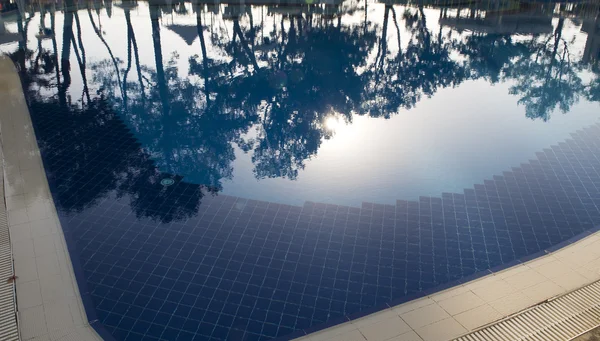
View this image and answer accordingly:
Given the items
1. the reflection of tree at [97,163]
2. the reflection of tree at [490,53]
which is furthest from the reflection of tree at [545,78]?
the reflection of tree at [97,163]

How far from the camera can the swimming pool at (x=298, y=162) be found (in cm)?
1080

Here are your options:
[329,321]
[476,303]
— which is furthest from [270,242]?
[476,303]

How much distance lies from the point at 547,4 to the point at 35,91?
3737 centimetres

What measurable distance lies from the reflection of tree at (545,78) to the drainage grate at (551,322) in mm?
12255

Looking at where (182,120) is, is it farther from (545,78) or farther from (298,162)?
→ (545,78)

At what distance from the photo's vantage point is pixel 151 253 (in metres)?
11.7

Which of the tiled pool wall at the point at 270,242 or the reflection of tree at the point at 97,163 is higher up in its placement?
the reflection of tree at the point at 97,163

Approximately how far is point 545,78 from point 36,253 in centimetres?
2403

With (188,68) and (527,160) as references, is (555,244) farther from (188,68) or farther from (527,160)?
(188,68)

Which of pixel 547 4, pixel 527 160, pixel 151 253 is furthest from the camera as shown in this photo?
pixel 547 4

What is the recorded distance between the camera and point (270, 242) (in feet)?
39.9

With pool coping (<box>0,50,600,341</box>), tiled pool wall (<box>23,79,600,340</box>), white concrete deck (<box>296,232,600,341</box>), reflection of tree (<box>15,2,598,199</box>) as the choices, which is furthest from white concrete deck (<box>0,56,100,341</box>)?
white concrete deck (<box>296,232,600,341</box>)

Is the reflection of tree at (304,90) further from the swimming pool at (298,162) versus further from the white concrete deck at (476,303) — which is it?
the white concrete deck at (476,303)

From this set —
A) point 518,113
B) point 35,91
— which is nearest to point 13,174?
point 35,91
